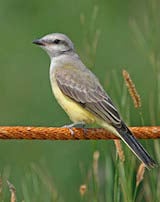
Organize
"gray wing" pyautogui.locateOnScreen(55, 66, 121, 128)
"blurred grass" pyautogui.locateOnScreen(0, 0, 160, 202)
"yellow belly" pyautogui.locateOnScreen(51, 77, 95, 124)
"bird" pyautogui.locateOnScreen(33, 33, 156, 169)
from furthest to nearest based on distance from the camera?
1. "blurred grass" pyautogui.locateOnScreen(0, 0, 160, 202)
2. "yellow belly" pyautogui.locateOnScreen(51, 77, 95, 124)
3. "gray wing" pyautogui.locateOnScreen(55, 66, 121, 128)
4. "bird" pyautogui.locateOnScreen(33, 33, 156, 169)

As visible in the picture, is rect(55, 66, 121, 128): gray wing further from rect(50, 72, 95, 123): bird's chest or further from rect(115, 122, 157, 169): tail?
rect(115, 122, 157, 169): tail

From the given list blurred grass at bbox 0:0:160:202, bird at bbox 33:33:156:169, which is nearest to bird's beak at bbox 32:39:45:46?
bird at bbox 33:33:156:169

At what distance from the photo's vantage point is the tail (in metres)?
5.49

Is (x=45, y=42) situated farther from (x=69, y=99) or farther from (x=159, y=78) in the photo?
(x=159, y=78)

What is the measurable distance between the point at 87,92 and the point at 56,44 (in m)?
0.70

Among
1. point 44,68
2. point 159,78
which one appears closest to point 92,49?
point 159,78

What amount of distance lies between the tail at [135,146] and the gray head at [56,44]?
1.25 meters

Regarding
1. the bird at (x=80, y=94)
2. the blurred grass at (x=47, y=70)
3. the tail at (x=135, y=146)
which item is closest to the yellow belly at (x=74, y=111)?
the bird at (x=80, y=94)

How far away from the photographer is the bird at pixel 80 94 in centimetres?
577

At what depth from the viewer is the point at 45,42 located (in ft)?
22.6

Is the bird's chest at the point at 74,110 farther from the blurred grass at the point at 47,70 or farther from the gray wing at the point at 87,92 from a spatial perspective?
the blurred grass at the point at 47,70

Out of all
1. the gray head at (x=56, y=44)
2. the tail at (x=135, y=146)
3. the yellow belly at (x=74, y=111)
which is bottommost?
the tail at (x=135, y=146)

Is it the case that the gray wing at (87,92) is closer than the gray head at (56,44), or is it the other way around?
the gray wing at (87,92)

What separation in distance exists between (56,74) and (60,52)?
356mm
